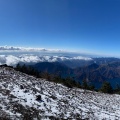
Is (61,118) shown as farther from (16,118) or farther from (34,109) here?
(16,118)

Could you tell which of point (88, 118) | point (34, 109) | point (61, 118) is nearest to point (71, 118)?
point (61, 118)

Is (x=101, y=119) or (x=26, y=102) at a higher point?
(x=26, y=102)

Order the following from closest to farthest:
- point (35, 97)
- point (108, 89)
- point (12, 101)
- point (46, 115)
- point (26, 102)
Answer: point (46, 115)
point (12, 101)
point (26, 102)
point (35, 97)
point (108, 89)

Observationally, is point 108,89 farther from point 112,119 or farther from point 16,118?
point 16,118

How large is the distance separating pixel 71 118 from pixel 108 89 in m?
64.6

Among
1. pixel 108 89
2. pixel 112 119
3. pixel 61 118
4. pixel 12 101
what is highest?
pixel 12 101

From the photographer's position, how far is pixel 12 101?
16.0 meters

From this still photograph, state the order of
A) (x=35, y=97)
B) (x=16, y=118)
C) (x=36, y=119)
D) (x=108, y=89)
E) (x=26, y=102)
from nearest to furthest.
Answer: (x=16, y=118) < (x=36, y=119) < (x=26, y=102) < (x=35, y=97) < (x=108, y=89)

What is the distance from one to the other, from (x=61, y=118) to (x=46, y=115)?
1372 millimetres

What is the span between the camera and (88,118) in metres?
16.5

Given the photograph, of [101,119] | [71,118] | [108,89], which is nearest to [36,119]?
[71,118]

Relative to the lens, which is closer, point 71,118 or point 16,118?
point 16,118

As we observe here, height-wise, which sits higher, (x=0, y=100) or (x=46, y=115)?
(x=0, y=100)

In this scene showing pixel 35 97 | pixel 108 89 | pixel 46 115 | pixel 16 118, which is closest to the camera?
pixel 16 118
